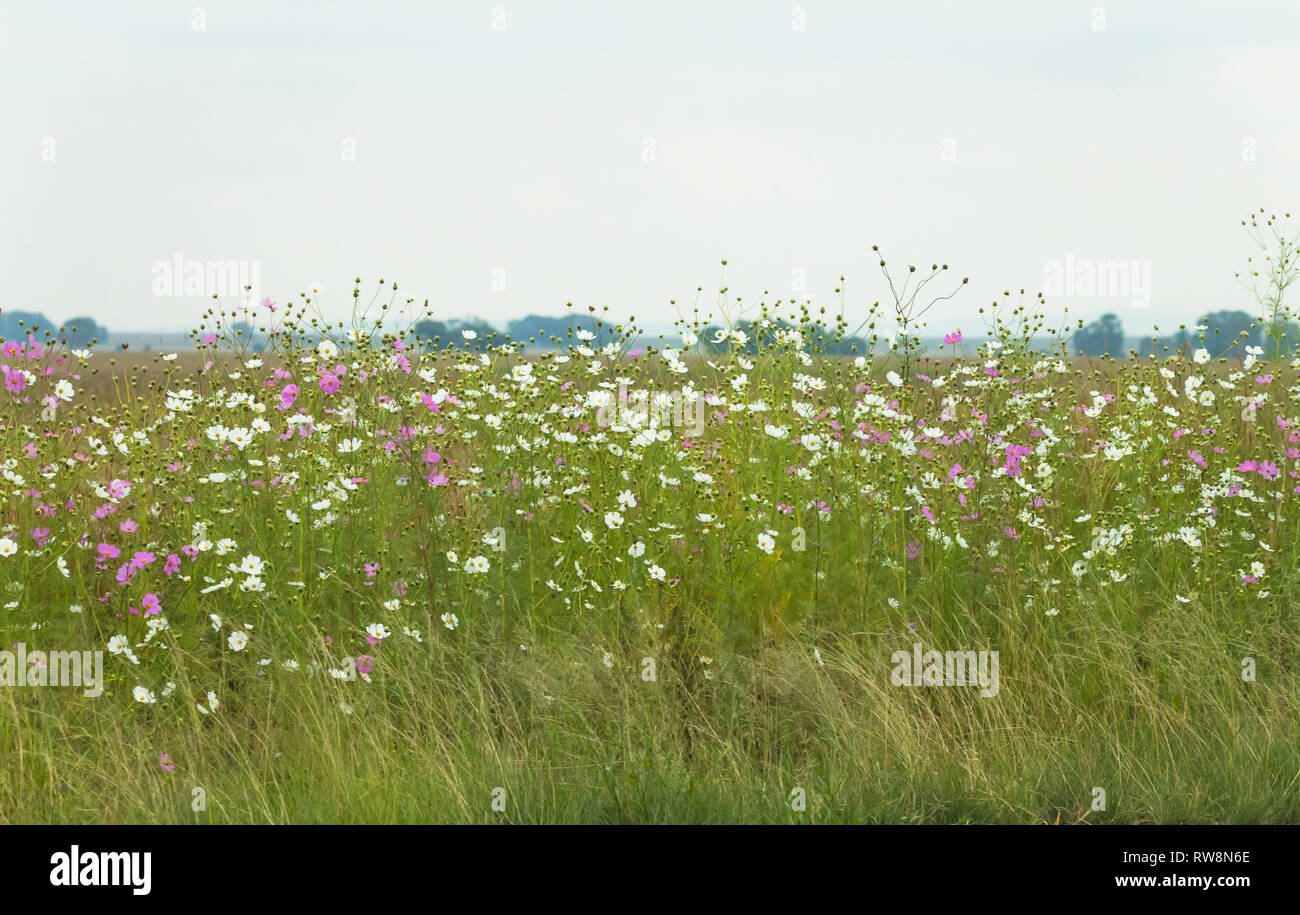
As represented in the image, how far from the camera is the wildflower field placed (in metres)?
4.55

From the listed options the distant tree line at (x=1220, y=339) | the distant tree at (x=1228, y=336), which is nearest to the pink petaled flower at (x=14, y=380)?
the distant tree line at (x=1220, y=339)

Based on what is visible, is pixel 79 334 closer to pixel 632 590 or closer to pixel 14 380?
pixel 14 380

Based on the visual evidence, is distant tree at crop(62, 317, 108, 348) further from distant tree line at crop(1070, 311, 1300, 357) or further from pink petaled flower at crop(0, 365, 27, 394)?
distant tree line at crop(1070, 311, 1300, 357)

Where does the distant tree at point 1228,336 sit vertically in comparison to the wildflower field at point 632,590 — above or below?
above

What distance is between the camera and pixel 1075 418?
29.6 ft

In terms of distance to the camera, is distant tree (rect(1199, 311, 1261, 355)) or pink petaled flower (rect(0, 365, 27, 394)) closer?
pink petaled flower (rect(0, 365, 27, 394))

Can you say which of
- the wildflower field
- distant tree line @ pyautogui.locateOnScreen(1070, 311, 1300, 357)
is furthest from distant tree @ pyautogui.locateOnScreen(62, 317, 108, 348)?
distant tree line @ pyautogui.locateOnScreen(1070, 311, 1300, 357)

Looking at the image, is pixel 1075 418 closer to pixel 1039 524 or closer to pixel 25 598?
pixel 1039 524

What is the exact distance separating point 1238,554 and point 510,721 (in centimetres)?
416

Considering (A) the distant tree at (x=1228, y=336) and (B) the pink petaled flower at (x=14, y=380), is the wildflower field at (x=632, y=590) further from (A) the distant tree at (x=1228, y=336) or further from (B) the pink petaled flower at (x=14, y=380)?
(A) the distant tree at (x=1228, y=336)

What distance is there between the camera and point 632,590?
5.63 m

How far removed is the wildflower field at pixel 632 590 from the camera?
455 cm

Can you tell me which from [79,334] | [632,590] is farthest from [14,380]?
[632,590]

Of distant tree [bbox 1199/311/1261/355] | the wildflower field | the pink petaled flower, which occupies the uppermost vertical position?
distant tree [bbox 1199/311/1261/355]
